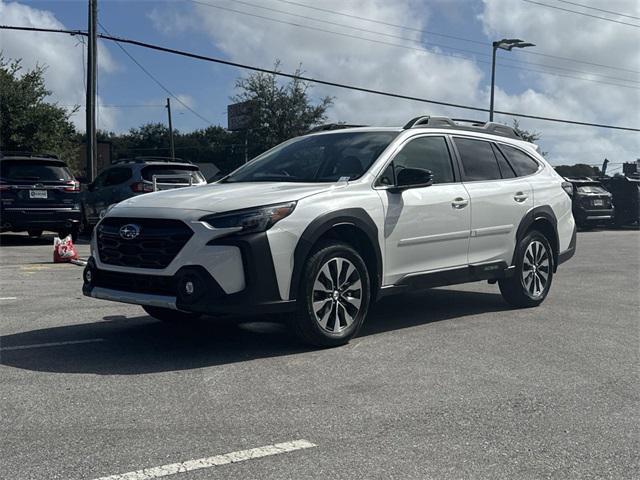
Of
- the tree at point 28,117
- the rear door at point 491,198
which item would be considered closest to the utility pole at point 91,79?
the tree at point 28,117

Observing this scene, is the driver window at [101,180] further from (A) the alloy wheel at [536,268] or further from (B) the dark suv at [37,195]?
(A) the alloy wheel at [536,268]

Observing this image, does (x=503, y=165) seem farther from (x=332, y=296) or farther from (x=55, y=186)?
(x=55, y=186)

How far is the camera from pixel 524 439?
399 centimetres

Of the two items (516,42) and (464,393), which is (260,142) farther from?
(464,393)

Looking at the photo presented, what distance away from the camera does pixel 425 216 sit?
668cm

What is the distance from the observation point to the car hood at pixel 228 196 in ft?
18.2

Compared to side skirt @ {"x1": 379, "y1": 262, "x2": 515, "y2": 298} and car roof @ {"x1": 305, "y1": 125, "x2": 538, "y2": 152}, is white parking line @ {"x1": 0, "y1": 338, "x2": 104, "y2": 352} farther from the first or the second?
car roof @ {"x1": 305, "y1": 125, "x2": 538, "y2": 152}

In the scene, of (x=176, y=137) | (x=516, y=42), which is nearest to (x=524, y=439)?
(x=516, y=42)

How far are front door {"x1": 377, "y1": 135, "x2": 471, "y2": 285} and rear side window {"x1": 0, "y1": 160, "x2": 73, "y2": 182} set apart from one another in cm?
1027

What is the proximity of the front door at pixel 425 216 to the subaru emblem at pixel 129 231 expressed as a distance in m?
2.01

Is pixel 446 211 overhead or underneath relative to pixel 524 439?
overhead

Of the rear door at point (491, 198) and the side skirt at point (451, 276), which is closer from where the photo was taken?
the side skirt at point (451, 276)

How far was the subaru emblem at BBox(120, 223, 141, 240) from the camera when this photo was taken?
564 centimetres

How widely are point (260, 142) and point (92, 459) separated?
36.5 m
